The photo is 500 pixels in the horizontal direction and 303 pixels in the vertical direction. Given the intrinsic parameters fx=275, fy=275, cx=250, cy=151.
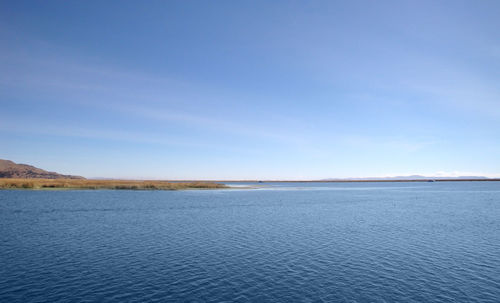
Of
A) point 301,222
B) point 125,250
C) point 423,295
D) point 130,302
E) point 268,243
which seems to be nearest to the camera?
point 130,302

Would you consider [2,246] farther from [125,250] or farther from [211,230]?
[211,230]

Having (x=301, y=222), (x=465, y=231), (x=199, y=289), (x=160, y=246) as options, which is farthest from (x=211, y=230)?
(x=465, y=231)

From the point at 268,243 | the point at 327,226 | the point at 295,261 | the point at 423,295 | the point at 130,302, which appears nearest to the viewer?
the point at 130,302

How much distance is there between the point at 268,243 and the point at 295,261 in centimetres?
801

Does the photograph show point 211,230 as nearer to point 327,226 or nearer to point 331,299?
point 327,226

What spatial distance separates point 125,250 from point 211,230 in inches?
585

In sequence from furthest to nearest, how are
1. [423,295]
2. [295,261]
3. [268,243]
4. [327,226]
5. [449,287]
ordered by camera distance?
1. [327,226]
2. [268,243]
3. [295,261]
4. [449,287]
5. [423,295]

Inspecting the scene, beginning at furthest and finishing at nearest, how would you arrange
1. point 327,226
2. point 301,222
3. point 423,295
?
point 301,222 → point 327,226 → point 423,295

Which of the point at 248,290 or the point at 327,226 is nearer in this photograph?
the point at 248,290

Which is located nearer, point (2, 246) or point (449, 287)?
point (449, 287)

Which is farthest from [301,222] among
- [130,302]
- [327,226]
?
[130,302]

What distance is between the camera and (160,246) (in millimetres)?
33844

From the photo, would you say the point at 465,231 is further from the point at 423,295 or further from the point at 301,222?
the point at 423,295

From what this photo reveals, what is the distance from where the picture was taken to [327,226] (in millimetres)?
48906
